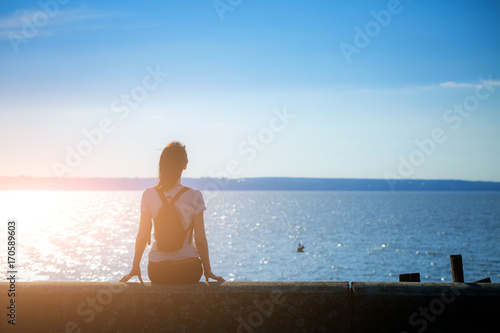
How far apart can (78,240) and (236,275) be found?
31199 mm

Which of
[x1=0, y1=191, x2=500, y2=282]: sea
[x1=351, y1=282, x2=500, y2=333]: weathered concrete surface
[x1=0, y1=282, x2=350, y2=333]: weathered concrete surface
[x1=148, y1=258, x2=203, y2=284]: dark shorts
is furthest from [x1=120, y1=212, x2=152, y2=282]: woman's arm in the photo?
[x1=0, y1=191, x2=500, y2=282]: sea

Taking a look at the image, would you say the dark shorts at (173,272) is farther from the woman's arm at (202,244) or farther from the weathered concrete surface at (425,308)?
the weathered concrete surface at (425,308)

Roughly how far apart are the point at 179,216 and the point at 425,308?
2234 mm

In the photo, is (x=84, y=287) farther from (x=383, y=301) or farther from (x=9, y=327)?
(x=383, y=301)

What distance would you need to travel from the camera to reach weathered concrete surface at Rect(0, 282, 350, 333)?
404cm

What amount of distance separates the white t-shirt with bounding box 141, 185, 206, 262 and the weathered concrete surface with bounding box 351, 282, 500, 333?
5.11 ft

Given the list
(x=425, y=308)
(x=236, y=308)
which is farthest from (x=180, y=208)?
(x=425, y=308)

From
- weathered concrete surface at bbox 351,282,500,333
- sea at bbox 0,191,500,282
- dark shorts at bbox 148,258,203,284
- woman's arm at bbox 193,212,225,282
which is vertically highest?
sea at bbox 0,191,500,282

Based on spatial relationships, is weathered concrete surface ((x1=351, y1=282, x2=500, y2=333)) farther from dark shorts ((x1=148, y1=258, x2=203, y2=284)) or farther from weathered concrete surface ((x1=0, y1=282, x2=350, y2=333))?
dark shorts ((x1=148, y1=258, x2=203, y2=284))

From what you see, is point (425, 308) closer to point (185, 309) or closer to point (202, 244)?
point (185, 309)

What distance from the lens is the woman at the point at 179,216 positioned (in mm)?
4496

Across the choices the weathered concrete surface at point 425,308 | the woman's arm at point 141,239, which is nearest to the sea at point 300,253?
the woman's arm at point 141,239

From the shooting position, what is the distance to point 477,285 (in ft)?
13.5

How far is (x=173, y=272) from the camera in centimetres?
445
